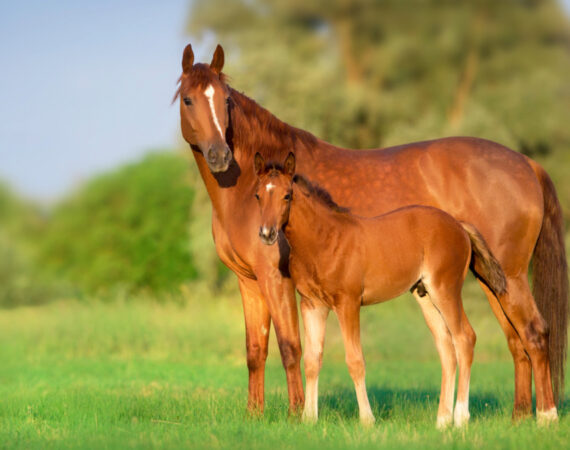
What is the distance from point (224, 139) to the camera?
23.1 ft

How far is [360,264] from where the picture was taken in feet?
22.0

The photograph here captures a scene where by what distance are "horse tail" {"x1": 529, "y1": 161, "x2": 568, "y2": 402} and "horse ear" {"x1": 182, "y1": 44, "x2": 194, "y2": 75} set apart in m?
3.80

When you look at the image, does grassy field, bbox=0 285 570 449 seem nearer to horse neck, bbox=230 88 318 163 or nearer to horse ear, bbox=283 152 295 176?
horse ear, bbox=283 152 295 176

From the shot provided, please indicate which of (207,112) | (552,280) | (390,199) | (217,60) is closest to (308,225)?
(390,199)

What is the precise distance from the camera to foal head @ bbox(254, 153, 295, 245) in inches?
241

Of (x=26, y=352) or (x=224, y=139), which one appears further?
(x=26, y=352)

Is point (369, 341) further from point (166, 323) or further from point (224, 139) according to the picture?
point (224, 139)

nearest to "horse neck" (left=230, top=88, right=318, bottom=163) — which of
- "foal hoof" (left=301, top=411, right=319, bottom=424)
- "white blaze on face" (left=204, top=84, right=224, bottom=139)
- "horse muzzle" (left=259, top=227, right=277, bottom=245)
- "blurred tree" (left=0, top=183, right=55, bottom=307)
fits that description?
"white blaze on face" (left=204, top=84, right=224, bottom=139)

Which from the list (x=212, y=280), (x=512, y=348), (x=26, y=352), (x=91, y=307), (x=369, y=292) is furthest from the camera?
(x=212, y=280)

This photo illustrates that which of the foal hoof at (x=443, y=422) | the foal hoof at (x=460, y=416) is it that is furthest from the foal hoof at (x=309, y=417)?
the foal hoof at (x=460, y=416)

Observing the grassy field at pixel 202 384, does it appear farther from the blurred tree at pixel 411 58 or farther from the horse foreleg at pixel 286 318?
the blurred tree at pixel 411 58

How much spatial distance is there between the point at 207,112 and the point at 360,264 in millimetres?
2025

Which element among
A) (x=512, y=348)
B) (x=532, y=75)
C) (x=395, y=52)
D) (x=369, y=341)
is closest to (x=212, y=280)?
(x=369, y=341)

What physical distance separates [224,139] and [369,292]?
6.41ft
